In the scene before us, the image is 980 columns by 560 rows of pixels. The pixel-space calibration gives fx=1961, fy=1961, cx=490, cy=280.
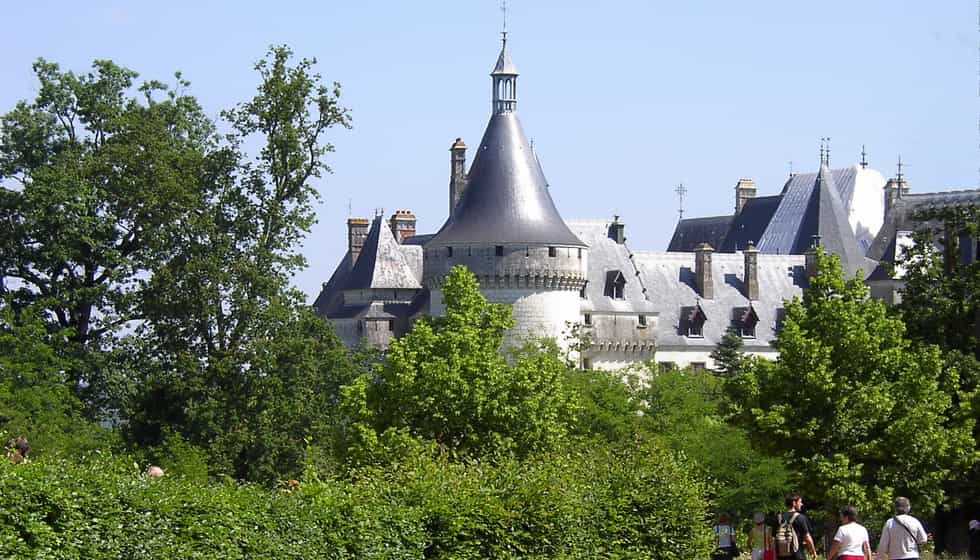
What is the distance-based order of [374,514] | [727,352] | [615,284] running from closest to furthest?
1. [374,514]
2. [727,352]
3. [615,284]

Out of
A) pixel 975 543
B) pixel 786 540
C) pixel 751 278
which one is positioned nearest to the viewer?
pixel 786 540

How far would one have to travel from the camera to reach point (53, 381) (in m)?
41.2

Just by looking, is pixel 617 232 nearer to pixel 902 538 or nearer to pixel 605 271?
pixel 605 271

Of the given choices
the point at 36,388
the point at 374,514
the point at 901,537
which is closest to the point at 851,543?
the point at 901,537

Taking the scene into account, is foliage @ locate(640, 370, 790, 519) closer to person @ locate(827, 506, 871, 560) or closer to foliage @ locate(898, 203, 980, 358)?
foliage @ locate(898, 203, 980, 358)

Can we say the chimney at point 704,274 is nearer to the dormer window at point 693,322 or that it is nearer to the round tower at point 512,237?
the dormer window at point 693,322

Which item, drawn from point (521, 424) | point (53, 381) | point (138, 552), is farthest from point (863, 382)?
point (138, 552)

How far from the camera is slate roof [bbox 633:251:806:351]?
85.9m

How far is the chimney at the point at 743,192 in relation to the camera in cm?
10025

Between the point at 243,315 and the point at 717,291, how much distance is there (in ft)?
157

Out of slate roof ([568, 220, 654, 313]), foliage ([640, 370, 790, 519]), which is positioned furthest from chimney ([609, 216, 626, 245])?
foliage ([640, 370, 790, 519])

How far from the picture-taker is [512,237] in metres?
70.8

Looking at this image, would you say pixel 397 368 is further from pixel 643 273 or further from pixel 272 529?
pixel 643 273

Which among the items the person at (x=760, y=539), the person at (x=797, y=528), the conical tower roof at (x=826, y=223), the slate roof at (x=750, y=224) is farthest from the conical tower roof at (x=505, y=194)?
the person at (x=797, y=528)
